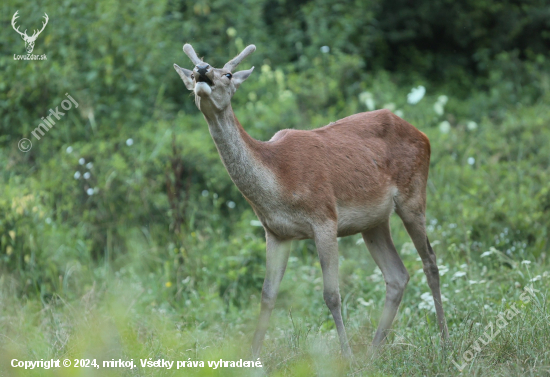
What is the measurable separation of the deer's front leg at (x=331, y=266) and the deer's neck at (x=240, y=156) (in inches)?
17.7

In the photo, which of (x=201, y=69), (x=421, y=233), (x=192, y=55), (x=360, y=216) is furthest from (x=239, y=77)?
(x=421, y=233)

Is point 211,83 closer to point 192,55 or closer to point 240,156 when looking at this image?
point 192,55

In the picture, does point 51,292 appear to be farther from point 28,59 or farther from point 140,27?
point 140,27

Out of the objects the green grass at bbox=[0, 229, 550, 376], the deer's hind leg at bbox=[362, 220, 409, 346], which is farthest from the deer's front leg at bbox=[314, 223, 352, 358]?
the deer's hind leg at bbox=[362, 220, 409, 346]

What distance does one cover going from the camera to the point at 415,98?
9391 millimetres

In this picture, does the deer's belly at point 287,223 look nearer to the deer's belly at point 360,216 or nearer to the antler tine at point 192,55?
the deer's belly at point 360,216

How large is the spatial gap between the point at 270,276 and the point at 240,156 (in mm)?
914

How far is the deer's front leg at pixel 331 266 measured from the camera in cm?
465

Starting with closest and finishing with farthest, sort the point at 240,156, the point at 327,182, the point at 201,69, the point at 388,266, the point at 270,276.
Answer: the point at 201,69, the point at 240,156, the point at 327,182, the point at 270,276, the point at 388,266

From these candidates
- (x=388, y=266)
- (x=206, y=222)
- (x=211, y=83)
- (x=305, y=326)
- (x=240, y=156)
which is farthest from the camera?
(x=206, y=222)

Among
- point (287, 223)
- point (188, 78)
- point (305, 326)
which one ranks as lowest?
point (305, 326)

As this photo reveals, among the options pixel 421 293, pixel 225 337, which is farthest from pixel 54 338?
pixel 421 293

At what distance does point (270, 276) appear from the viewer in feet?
16.1

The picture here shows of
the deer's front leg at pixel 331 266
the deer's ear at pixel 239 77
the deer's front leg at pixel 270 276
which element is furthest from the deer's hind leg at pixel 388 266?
the deer's ear at pixel 239 77
